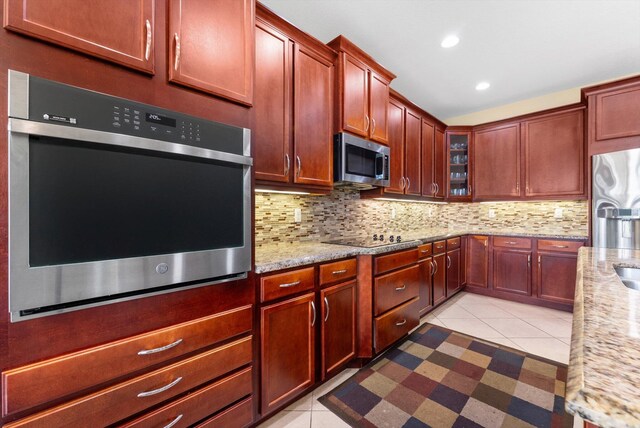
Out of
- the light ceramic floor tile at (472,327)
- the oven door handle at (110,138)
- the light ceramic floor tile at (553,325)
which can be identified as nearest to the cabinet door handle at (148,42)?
the oven door handle at (110,138)

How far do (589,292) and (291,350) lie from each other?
1354mm

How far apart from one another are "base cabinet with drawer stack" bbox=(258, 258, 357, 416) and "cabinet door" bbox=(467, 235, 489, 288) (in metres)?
2.71

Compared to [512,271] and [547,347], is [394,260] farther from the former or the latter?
[512,271]

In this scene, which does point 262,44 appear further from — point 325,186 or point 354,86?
point 325,186

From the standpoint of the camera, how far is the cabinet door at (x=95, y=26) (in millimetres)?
814

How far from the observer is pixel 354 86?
7.49 ft

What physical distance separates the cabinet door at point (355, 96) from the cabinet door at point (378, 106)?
6 cm

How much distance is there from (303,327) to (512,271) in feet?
10.7

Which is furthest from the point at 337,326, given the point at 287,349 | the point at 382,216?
the point at 382,216

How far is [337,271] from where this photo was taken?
1.80 meters

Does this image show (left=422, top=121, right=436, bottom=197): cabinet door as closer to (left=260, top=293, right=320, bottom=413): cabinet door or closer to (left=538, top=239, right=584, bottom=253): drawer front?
(left=538, top=239, right=584, bottom=253): drawer front

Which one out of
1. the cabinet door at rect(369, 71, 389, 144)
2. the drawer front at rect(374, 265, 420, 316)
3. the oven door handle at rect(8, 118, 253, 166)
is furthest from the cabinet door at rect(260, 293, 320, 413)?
the cabinet door at rect(369, 71, 389, 144)

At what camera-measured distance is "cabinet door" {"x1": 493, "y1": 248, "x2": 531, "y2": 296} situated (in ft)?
11.2

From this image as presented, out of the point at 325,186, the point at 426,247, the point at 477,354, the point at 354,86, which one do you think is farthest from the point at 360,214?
the point at 477,354
